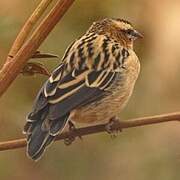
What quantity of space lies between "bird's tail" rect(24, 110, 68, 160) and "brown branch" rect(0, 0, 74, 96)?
0.59 m

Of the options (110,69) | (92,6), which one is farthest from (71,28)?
(110,69)

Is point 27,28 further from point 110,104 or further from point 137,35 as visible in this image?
point 137,35

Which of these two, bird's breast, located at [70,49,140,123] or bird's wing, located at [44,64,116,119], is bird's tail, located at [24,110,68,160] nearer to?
bird's wing, located at [44,64,116,119]

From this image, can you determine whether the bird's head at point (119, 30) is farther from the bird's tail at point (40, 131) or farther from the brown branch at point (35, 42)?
the brown branch at point (35, 42)

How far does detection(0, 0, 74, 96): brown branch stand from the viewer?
1.61 meters

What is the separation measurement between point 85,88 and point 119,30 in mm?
815

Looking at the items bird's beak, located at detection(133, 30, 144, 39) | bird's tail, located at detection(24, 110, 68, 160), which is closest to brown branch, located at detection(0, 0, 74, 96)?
bird's tail, located at detection(24, 110, 68, 160)

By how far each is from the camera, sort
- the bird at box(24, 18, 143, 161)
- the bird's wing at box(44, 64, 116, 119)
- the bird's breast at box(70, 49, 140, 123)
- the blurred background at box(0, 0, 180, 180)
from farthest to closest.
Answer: the blurred background at box(0, 0, 180, 180) < the bird's breast at box(70, 49, 140, 123) < the bird's wing at box(44, 64, 116, 119) < the bird at box(24, 18, 143, 161)

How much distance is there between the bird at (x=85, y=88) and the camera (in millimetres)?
2502

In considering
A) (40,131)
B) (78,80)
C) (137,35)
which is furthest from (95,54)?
(40,131)

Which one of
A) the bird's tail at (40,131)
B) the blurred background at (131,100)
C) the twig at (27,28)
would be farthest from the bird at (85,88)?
the blurred background at (131,100)

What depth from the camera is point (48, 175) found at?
4711 millimetres

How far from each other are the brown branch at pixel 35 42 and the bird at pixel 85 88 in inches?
23.5

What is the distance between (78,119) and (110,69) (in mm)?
361
